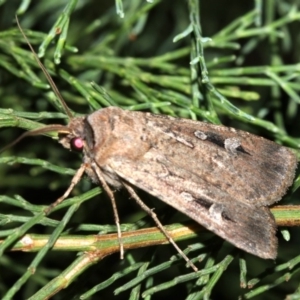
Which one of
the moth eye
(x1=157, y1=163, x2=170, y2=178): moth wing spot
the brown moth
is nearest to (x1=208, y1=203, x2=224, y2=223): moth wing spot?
the brown moth

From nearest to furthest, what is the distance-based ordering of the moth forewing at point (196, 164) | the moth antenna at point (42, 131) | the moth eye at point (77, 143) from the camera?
the moth antenna at point (42, 131), the moth forewing at point (196, 164), the moth eye at point (77, 143)

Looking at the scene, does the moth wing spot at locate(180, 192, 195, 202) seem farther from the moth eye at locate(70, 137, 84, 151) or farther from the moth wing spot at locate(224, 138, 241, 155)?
the moth eye at locate(70, 137, 84, 151)

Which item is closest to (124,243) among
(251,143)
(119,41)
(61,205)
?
(61,205)

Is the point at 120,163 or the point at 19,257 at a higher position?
the point at 120,163

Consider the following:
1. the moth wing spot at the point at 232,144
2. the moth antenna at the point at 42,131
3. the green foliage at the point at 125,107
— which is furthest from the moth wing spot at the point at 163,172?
the moth antenna at the point at 42,131

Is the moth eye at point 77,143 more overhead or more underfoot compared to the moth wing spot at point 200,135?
more overhead

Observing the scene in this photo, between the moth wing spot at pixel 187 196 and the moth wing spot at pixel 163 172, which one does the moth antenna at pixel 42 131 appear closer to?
the moth wing spot at pixel 163 172

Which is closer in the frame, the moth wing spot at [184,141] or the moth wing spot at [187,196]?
the moth wing spot at [187,196]

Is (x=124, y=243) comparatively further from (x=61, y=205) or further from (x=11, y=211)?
(x=11, y=211)
